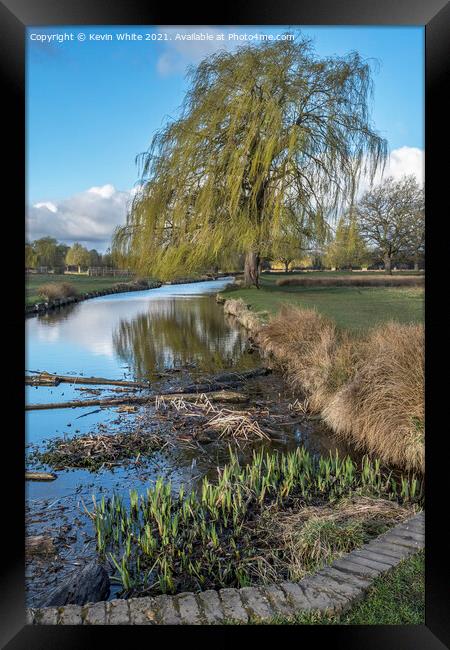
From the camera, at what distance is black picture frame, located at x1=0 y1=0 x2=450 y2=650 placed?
2.47 m

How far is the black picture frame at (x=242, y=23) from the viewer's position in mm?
2471

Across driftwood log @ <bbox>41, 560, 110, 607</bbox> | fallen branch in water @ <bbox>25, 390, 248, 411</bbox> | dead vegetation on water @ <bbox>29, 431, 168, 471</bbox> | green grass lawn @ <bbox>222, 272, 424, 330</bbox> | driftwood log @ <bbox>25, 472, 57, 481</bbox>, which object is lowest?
driftwood log @ <bbox>41, 560, 110, 607</bbox>

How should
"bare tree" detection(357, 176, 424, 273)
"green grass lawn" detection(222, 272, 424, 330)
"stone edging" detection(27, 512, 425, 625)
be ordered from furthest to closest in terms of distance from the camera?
"green grass lawn" detection(222, 272, 424, 330)
"bare tree" detection(357, 176, 424, 273)
"stone edging" detection(27, 512, 425, 625)

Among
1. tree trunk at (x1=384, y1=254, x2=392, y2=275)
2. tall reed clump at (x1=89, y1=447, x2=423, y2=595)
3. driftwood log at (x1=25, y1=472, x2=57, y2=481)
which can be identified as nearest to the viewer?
tall reed clump at (x1=89, y1=447, x2=423, y2=595)

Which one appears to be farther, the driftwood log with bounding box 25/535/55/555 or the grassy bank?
the grassy bank

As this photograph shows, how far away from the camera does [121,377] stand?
504 centimetres

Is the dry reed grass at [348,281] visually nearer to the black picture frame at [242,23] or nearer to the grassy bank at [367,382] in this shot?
the grassy bank at [367,382]

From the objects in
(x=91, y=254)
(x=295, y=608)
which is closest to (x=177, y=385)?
(x=91, y=254)

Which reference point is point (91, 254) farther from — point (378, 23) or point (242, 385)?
point (378, 23)

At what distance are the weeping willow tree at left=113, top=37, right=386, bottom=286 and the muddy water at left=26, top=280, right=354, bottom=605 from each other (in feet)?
3.05

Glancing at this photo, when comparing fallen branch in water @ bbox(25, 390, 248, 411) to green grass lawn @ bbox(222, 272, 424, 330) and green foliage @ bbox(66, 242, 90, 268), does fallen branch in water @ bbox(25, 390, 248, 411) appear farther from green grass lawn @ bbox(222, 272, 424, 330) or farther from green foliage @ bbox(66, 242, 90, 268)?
green grass lawn @ bbox(222, 272, 424, 330)

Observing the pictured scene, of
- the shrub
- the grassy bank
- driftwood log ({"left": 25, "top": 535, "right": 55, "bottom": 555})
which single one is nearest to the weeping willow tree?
the shrub

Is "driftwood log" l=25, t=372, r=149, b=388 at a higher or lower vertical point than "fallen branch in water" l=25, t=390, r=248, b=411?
higher

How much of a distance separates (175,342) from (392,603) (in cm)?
463
